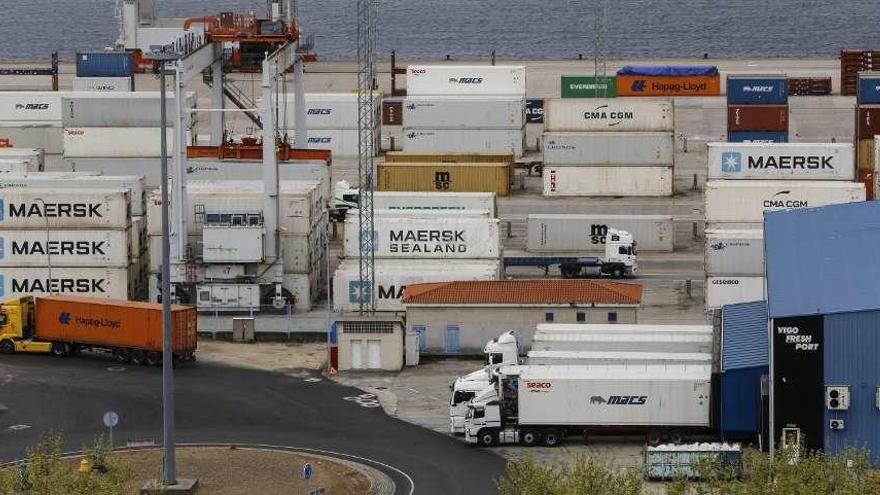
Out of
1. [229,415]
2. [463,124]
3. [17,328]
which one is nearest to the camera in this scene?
[229,415]

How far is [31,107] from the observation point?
409ft

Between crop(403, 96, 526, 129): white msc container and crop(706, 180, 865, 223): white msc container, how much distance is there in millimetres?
38351

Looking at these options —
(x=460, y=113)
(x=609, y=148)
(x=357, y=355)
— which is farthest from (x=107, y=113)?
(x=357, y=355)

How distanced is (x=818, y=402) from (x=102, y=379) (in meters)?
26.3

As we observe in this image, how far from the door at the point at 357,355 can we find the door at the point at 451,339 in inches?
142

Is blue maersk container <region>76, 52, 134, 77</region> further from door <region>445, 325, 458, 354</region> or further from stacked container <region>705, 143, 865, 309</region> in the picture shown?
door <region>445, 325, 458, 354</region>

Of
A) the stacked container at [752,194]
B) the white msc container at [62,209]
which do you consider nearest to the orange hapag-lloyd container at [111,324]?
the white msc container at [62,209]

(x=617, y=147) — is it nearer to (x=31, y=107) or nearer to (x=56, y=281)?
(x=31, y=107)

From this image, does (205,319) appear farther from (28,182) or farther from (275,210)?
(28,182)

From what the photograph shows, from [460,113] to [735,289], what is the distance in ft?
148

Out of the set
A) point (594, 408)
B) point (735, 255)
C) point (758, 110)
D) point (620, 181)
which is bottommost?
point (594, 408)

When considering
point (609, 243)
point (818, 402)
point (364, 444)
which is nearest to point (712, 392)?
point (818, 402)

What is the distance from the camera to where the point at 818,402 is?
57.8 meters

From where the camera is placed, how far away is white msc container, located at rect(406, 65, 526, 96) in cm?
13038
